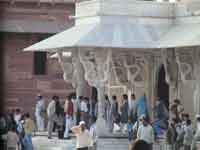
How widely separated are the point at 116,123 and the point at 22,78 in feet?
32.3

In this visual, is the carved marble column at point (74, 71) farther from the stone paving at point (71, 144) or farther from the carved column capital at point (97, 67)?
the stone paving at point (71, 144)

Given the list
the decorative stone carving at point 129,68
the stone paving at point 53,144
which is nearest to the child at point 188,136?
the stone paving at point 53,144

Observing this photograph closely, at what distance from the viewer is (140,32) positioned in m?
21.4

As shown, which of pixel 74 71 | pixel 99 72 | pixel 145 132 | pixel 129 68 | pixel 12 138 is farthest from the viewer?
pixel 74 71

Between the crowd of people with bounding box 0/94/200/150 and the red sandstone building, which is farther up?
the red sandstone building

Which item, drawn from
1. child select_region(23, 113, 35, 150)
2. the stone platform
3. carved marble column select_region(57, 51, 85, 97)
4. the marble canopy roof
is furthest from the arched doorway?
child select_region(23, 113, 35, 150)

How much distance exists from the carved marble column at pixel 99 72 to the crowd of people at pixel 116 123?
0.37 m

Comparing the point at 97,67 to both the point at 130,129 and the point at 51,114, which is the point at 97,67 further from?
the point at 51,114

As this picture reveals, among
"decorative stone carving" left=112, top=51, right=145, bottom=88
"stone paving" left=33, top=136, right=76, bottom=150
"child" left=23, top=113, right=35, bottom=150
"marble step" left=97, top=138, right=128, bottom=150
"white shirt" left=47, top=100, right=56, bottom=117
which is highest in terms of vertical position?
"decorative stone carving" left=112, top=51, right=145, bottom=88

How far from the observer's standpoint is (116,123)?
22.3m

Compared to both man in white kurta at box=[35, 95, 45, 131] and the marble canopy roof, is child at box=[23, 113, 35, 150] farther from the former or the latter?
man in white kurta at box=[35, 95, 45, 131]

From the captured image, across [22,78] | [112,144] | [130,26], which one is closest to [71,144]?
[112,144]

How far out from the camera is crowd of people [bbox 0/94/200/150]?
18.4 meters

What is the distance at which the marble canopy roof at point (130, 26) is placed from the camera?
20.7 meters
